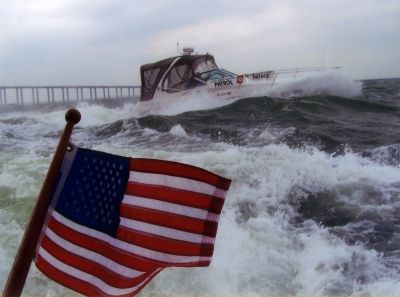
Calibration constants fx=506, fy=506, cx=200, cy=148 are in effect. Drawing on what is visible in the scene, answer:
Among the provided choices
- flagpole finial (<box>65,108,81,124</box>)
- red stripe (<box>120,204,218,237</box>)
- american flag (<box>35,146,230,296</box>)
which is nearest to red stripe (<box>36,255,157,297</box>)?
american flag (<box>35,146,230,296</box>)

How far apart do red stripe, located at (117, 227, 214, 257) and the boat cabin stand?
44.6 ft

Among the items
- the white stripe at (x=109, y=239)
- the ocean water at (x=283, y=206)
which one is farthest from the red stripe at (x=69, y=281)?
the ocean water at (x=283, y=206)

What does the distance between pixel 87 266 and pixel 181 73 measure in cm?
1444

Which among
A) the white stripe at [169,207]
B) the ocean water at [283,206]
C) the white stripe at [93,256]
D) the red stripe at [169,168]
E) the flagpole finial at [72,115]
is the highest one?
the flagpole finial at [72,115]

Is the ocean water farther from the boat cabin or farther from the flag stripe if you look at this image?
the boat cabin

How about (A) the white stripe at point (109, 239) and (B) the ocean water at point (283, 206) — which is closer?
(A) the white stripe at point (109, 239)

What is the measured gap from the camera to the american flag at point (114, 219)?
1791 millimetres

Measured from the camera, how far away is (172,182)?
1.84 metres

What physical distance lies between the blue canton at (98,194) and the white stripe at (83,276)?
161 mm

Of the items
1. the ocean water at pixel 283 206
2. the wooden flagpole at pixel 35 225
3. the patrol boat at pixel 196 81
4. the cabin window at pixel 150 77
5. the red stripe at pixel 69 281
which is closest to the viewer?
the wooden flagpole at pixel 35 225

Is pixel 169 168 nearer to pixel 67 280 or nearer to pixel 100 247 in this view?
pixel 100 247

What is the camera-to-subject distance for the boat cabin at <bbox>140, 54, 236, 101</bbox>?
617 inches

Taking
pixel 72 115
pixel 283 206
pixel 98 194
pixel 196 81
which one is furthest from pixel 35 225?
pixel 196 81

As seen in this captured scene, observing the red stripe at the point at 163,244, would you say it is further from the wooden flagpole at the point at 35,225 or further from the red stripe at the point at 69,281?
the wooden flagpole at the point at 35,225
